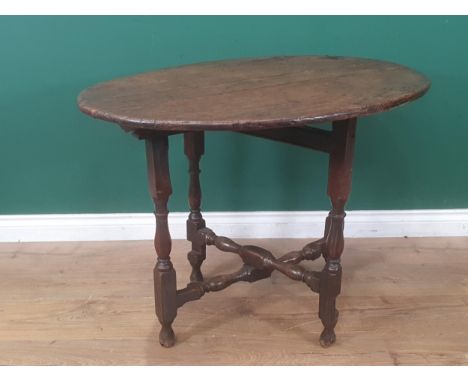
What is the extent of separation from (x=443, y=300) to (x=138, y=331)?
3.74 feet

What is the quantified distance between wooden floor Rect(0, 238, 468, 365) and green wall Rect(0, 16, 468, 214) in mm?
229

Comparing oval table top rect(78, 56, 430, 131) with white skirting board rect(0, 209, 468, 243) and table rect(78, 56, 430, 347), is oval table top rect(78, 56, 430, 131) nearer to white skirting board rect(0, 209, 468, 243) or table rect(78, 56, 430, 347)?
table rect(78, 56, 430, 347)

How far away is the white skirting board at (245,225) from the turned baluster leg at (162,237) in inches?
31.7

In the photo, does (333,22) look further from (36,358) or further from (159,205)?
(36,358)

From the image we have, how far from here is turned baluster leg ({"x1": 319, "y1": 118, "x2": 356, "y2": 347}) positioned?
1591 millimetres

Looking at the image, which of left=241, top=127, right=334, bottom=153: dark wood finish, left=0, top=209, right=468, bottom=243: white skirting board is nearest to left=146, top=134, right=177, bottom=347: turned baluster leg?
left=241, top=127, right=334, bottom=153: dark wood finish

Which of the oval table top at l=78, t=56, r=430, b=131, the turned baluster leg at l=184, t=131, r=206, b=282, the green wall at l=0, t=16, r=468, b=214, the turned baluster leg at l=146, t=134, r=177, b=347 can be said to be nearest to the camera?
the oval table top at l=78, t=56, r=430, b=131

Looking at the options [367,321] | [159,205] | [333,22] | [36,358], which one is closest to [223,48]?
[333,22]

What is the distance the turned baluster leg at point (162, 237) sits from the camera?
62.4 inches

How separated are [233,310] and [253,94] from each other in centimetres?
87

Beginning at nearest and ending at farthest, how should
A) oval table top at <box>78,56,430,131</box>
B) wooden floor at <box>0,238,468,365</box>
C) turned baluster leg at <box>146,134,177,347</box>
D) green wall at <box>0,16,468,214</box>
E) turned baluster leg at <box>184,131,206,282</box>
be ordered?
oval table top at <box>78,56,430,131</box>
turned baluster leg at <box>146,134,177,347</box>
wooden floor at <box>0,238,468,365</box>
turned baluster leg at <box>184,131,206,282</box>
green wall at <box>0,16,468,214</box>

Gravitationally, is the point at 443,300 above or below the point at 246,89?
below

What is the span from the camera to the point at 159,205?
1.67 m

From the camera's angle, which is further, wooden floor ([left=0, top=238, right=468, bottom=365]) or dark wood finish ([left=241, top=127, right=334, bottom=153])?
Result: wooden floor ([left=0, top=238, right=468, bottom=365])
